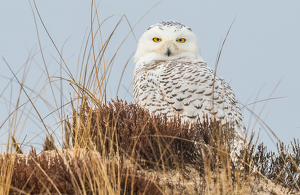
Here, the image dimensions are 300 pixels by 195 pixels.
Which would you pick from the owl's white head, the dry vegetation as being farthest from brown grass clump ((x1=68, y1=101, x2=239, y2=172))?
the owl's white head

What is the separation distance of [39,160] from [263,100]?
2.42m

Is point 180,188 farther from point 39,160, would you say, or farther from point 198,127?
point 39,160

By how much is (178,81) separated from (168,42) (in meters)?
0.98

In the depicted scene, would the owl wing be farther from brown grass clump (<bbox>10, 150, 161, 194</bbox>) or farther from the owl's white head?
brown grass clump (<bbox>10, 150, 161, 194</bbox>)

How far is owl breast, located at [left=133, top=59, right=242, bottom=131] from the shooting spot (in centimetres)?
389

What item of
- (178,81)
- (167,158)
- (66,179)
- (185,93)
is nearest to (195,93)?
(185,93)

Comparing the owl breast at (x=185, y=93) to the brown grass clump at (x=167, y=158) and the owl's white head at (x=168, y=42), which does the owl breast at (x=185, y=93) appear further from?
the owl's white head at (x=168, y=42)

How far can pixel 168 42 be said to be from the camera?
4.85m

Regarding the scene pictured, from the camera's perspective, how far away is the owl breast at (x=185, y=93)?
3.89m

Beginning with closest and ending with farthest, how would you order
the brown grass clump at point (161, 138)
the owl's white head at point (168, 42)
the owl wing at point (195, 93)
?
the brown grass clump at point (161, 138)
the owl wing at point (195, 93)
the owl's white head at point (168, 42)

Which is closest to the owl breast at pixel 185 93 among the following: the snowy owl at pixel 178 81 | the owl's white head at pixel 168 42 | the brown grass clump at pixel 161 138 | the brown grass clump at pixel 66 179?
the snowy owl at pixel 178 81

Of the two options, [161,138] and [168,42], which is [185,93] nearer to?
[161,138]

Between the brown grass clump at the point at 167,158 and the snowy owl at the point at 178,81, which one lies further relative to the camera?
the snowy owl at the point at 178,81

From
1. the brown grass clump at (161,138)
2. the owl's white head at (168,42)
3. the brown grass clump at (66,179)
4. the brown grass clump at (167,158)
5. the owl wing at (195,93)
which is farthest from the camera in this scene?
the owl's white head at (168,42)
